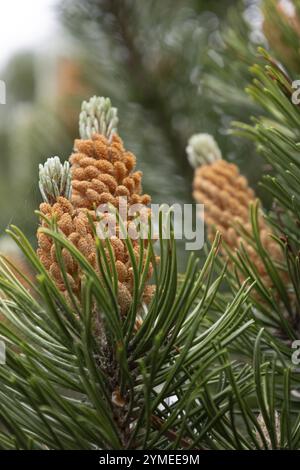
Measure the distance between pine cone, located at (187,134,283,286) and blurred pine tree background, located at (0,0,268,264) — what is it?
0.88 ft

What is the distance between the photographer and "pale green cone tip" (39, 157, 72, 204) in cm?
44

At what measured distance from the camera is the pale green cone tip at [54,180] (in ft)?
1.43

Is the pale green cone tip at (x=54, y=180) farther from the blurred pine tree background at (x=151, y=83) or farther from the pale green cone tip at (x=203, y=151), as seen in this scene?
the blurred pine tree background at (x=151, y=83)

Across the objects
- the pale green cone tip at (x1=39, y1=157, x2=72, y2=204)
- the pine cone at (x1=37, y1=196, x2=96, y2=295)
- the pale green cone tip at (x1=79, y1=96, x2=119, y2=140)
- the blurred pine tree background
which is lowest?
the pine cone at (x1=37, y1=196, x2=96, y2=295)

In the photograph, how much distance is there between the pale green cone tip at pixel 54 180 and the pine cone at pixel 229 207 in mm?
200

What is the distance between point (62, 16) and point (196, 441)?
88cm

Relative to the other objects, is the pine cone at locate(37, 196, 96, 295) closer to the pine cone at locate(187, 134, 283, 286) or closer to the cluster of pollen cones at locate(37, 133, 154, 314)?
the cluster of pollen cones at locate(37, 133, 154, 314)

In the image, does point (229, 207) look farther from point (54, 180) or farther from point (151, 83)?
point (151, 83)

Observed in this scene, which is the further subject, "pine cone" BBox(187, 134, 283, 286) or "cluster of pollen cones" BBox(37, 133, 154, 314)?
"pine cone" BBox(187, 134, 283, 286)

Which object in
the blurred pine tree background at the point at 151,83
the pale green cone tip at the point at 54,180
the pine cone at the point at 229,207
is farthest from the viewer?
the blurred pine tree background at the point at 151,83

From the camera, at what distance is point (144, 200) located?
18.5 inches

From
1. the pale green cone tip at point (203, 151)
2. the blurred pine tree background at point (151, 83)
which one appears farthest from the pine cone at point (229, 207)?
the blurred pine tree background at point (151, 83)

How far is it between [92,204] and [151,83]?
2.10 ft

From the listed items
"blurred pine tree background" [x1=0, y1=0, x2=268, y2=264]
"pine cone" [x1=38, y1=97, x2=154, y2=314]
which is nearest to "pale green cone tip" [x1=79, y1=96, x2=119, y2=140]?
"pine cone" [x1=38, y1=97, x2=154, y2=314]
